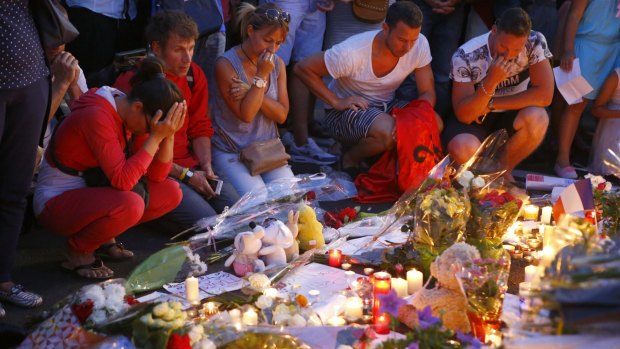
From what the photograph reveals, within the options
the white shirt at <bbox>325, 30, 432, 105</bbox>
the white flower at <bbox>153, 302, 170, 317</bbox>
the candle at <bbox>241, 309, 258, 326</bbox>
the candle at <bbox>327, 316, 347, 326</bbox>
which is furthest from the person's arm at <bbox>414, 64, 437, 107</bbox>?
the white flower at <bbox>153, 302, 170, 317</bbox>

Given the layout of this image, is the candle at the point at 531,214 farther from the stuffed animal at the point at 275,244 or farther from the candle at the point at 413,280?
the stuffed animal at the point at 275,244

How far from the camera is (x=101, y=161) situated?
3.71 meters

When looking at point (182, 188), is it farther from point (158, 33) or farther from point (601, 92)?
point (601, 92)

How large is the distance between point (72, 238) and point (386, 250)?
150 cm

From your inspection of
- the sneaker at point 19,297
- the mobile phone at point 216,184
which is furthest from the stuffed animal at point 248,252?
the sneaker at point 19,297

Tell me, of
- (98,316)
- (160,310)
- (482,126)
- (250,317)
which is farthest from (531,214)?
(98,316)

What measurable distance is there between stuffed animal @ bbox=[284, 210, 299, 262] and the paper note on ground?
8.94 ft

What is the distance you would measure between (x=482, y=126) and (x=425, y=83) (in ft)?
1.57

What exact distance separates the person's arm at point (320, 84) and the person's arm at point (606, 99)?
1873 mm

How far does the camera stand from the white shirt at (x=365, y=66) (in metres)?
5.33

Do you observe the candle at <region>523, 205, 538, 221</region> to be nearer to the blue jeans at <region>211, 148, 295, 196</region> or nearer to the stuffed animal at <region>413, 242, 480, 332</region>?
the blue jeans at <region>211, 148, 295, 196</region>

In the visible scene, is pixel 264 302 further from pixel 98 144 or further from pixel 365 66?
pixel 365 66

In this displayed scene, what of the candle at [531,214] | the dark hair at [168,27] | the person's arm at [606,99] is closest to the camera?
the dark hair at [168,27]

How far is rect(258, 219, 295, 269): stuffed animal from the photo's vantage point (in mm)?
3873
